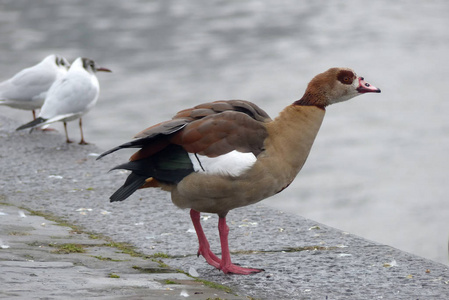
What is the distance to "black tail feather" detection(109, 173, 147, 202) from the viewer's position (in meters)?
4.92

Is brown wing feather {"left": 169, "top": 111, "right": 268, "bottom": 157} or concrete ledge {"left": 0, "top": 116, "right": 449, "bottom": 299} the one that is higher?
brown wing feather {"left": 169, "top": 111, "right": 268, "bottom": 157}

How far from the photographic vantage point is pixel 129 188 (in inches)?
195

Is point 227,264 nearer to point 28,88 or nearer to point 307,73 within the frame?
point 28,88

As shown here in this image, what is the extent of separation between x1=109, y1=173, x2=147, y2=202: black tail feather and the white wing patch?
36 centimetres

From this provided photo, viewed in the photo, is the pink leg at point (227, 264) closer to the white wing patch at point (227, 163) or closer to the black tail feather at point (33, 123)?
the white wing patch at point (227, 163)

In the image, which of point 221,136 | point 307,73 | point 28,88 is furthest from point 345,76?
point 307,73

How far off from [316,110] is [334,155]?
643 centimetres

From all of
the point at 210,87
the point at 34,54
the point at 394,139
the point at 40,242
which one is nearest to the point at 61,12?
the point at 34,54

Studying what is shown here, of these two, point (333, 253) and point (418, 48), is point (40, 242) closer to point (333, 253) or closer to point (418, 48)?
point (333, 253)

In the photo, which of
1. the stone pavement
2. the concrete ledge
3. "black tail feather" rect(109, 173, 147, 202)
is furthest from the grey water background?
"black tail feather" rect(109, 173, 147, 202)

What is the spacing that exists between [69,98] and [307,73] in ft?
23.4

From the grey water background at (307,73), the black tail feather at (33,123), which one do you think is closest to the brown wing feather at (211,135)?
the grey water background at (307,73)

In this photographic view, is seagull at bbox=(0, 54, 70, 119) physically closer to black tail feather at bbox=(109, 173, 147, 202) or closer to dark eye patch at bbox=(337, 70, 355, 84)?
black tail feather at bbox=(109, 173, 147, 202)

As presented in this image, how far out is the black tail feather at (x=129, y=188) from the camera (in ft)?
16.1
